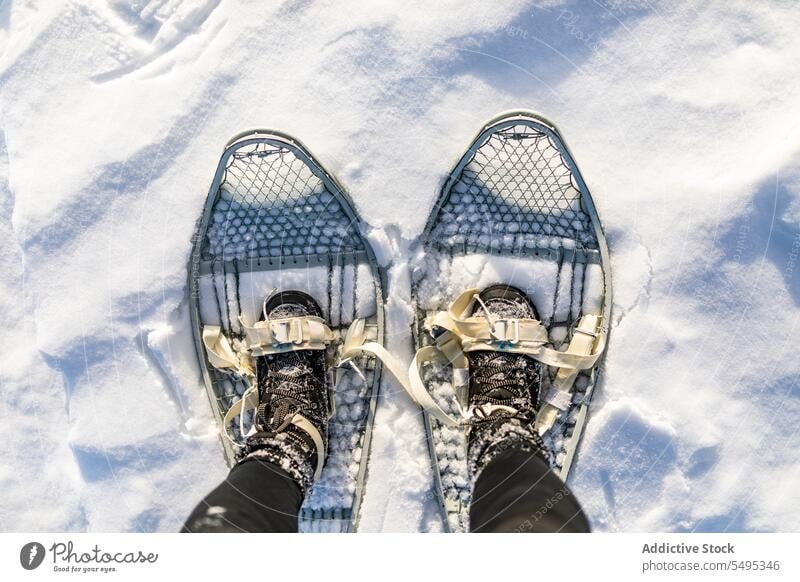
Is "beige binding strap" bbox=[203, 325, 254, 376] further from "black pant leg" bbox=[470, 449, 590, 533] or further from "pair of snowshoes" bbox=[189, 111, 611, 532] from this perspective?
"black pant leg" bbox=[470, 449, 590, 533]

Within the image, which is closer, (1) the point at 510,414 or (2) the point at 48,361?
(1) the point at 510,414

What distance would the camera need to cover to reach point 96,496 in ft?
4.89

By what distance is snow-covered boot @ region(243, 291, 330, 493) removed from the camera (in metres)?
1.32

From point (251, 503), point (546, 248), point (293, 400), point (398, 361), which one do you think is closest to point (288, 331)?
point (293, 400)

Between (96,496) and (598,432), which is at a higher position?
(598,432)

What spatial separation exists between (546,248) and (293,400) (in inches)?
25.9

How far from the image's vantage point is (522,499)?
3.63 ft

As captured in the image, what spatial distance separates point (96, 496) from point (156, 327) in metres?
0.43

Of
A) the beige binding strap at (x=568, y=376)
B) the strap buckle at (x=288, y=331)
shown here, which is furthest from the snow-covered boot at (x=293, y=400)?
the beige binding strap at (x=568, y=376)

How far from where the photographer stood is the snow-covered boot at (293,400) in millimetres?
1319

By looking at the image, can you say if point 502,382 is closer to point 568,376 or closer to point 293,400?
point 568,376

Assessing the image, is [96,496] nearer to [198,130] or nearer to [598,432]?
→ [198,130]
